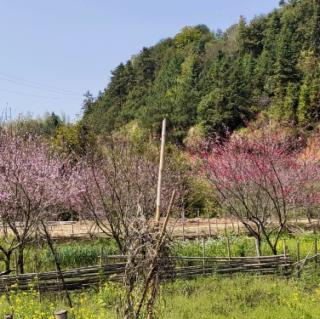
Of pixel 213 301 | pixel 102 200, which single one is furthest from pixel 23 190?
pixel 213 301

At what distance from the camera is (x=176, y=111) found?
42.4m

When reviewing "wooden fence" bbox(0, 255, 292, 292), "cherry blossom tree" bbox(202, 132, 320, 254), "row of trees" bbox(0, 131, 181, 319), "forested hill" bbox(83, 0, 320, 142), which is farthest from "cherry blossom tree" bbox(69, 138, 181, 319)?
"forested hill" bbox(83, 0, 320, 142)

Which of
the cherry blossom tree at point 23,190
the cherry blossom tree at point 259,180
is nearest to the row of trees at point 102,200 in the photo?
the cherry blossom tree at point 23,190

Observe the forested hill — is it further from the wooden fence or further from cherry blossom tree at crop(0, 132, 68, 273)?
the wooden fence

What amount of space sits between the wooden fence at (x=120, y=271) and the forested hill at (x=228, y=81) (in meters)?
18.3

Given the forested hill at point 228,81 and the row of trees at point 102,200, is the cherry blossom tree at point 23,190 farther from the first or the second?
the forested hill at point 228,81

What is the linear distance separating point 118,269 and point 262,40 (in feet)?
144

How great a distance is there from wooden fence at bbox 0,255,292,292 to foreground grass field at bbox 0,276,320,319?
0.26m

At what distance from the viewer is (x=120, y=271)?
9359mm

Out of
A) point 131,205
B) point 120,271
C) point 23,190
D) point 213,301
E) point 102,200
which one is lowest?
point 213,301

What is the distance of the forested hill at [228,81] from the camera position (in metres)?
36.9

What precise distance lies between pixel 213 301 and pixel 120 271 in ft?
7.18

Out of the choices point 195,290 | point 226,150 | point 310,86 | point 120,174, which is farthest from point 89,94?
point 195,290

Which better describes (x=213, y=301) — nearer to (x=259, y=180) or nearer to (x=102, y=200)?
(x=102, y=200)
